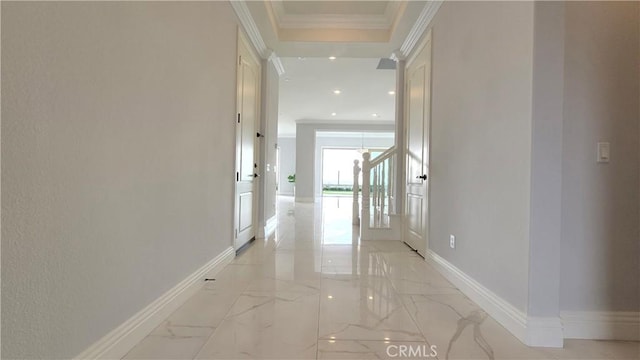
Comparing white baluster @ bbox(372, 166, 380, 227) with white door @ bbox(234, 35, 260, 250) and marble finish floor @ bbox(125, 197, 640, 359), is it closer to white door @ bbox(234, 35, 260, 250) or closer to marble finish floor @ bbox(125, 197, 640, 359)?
marble finish floor @ bbox(125, 197, 640, 359)

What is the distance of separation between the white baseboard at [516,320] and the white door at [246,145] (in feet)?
7.27

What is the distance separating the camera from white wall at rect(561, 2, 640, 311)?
1647 millimetres

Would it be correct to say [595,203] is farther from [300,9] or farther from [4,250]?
[300,9]

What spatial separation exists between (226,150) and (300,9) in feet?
6.70

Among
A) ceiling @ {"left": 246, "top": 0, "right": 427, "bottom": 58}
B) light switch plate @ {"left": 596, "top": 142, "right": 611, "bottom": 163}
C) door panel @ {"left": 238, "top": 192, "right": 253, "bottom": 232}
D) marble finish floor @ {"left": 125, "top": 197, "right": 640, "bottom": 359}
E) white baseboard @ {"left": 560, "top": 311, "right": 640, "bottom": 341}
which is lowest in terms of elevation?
marble finish floor @ {"left": 125, "top": 197, "right": 640, "bottom": 359}

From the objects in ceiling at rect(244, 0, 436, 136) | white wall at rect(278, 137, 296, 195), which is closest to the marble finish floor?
ceiling at rect(244, 0, 436, 136)

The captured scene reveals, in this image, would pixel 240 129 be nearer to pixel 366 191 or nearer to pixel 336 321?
pixel 366 191

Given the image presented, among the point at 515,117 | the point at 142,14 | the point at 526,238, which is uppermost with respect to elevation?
the point at 142,14

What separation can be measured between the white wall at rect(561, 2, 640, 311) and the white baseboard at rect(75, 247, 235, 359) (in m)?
2.25

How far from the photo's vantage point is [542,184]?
157 cm

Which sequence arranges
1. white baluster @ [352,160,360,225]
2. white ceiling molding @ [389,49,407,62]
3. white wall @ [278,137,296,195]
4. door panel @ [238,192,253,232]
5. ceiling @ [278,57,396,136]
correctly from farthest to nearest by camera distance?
1. white wall @ [278,137,296,195]
2. ceiling @ [278,57,396,136]
3. white baluster @ [352,160,360,225]
4. white ceiling molding @ [389,49,407,62]
5. door panel @ [238,192,253,232]

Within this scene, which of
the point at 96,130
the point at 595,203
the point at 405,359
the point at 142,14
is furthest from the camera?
the point at 595,203

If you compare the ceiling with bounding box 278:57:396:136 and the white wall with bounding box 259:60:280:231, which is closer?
the white wall with bounding box 259:60:280:231

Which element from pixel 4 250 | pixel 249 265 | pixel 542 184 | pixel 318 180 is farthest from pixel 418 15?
pixel 318 180
